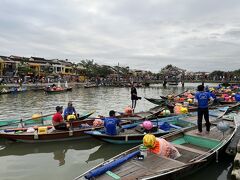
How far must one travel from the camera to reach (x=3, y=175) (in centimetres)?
739

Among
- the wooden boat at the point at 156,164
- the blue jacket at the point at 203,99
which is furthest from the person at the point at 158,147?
the blue jacket at the point at 203,99

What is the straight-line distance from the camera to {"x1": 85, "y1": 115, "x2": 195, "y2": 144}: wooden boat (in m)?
9.16

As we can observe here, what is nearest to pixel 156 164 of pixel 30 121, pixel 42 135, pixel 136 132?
pixel 136 132

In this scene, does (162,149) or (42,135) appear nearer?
(162,149)

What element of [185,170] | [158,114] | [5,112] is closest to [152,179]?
[185,170]

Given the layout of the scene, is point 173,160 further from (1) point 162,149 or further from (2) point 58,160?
(2) point 58,160

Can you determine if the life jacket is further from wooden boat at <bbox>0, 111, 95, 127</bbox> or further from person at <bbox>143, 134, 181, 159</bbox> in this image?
wooden boat at <bbox>0, 111, 95, 127</bbox>

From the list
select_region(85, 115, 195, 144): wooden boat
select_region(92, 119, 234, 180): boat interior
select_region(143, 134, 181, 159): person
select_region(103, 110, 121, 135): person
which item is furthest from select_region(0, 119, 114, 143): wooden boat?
select_region(143, 134, 181, 159): person

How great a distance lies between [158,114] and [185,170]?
7.62 metres

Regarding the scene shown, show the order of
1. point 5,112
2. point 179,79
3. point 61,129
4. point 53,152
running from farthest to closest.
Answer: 1. point 179,79
2. point 5,112
3. point 61,129
4. point 53,152

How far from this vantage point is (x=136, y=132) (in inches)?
390

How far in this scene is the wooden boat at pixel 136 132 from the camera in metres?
9.16

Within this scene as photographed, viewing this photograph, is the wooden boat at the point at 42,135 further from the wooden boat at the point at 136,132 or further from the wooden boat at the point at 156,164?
the wooden boat at the point at 156,164

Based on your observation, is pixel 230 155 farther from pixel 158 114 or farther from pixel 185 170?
pixel 158 114
